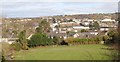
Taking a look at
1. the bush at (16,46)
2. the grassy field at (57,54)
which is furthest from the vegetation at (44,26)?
the bush at (16,46)

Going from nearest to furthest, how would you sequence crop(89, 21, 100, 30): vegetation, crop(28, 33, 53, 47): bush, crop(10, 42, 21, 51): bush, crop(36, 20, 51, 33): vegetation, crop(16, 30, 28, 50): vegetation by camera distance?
1. crop(10, 42, 21, 51): bush
2. crop(16, 30, 28, 50): vegetation
3. crop(28, 33, 53, 47): bush
4. crop(36, 20, 51, 33): vegetation
5. crop(89, 21, 100, 30): vegetation

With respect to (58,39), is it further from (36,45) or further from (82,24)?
(82,24)

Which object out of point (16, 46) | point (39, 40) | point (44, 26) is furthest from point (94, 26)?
point (16, 46)

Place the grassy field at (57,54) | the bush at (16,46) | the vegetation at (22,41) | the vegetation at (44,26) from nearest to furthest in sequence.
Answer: the grassy field at (57,54) < the bush at (16,46) < the vegetation at (22,41) < the vegetation at (44,26)

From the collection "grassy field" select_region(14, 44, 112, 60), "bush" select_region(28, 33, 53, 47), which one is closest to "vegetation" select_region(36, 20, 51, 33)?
"bush" select_region(28, 33, 53, 47)

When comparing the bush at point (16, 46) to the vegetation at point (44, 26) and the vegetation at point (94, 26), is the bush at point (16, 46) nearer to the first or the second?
the vegetation at point (44, 26)

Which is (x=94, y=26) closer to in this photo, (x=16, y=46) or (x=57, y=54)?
(x=57, y=54)

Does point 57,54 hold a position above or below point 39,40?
below

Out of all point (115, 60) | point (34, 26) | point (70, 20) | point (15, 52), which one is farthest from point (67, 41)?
point (115, 60)

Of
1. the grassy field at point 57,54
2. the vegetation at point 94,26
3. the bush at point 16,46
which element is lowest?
the grassy field at point 57,54

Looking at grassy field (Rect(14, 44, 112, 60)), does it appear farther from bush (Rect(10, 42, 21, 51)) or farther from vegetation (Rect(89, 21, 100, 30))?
vegetation (Rect(89, 21, 100, 30))

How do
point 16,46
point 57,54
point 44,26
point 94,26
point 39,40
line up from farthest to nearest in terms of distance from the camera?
point 94,26
point 44,26
point 39,40
point 16,46
point 57,54
